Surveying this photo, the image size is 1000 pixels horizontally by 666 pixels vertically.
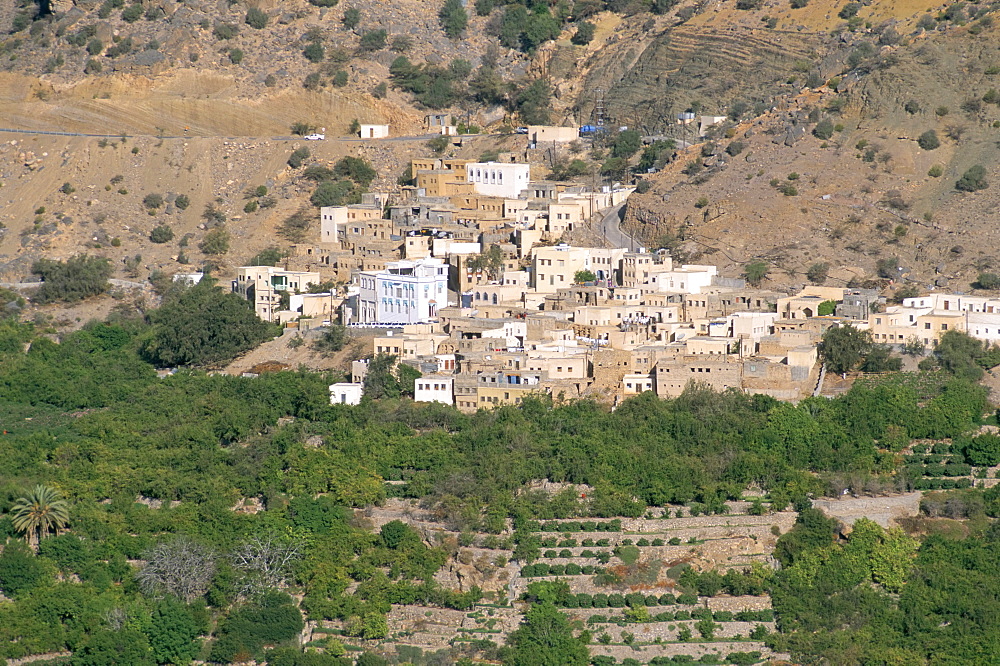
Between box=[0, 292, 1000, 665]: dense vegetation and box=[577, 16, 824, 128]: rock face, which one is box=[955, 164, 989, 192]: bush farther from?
box=[0, 292, 1000, 665]: dense vegetation

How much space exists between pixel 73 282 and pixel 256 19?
18.4m

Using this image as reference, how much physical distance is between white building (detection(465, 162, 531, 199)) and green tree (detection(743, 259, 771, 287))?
350 inches

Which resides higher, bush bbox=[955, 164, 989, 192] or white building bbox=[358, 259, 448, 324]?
bush bbox=[955, 164, 989, 192]

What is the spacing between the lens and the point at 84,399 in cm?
5666

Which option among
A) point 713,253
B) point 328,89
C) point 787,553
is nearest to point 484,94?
point 328,89

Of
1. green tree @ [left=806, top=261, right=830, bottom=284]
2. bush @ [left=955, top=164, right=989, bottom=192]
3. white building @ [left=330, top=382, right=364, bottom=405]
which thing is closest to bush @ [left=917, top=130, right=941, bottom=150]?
bush @ [left=955, top=164, right=989, bottom=192]

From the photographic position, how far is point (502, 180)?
6544cm

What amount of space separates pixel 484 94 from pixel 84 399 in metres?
25.0

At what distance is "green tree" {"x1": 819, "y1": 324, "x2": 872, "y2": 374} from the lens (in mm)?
51250

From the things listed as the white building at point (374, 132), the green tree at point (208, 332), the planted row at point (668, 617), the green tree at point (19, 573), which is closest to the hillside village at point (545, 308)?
the green tree at point (208, 332)

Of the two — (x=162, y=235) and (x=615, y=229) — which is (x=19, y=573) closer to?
(x=615, y=229)

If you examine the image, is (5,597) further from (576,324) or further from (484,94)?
(484,94)

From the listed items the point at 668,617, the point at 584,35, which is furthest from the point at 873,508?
the point at 584,35

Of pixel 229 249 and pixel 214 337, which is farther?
pixel 229 249
